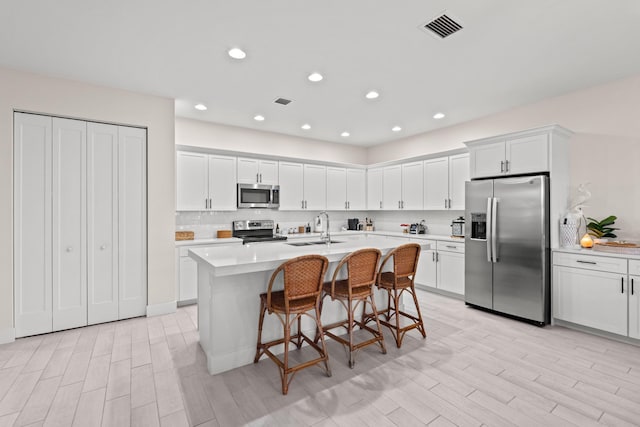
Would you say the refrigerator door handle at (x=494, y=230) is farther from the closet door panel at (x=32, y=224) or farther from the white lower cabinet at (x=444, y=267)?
the closet door panel at (x=32, y=224)

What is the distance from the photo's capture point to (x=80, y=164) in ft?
11.7

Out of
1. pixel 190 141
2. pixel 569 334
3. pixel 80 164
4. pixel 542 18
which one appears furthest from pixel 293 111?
pixel 569 334

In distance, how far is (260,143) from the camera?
5711 millimetres

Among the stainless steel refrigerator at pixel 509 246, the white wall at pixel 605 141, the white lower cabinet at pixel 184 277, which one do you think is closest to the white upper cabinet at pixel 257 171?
the white lower cabinet at pixel 184 277

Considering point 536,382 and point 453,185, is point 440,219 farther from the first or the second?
point 536,382

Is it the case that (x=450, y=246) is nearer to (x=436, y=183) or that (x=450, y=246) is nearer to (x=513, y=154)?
(x=436, y=183)

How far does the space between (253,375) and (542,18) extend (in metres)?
3.63

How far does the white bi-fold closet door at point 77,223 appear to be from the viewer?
3.30m

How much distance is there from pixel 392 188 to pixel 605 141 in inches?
126

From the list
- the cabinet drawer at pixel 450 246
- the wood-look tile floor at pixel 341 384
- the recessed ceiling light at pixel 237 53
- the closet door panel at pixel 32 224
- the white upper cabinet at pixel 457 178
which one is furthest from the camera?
the white upper cabinet at pixel 457 178

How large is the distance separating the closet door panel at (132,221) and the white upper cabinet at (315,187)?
2.87 m

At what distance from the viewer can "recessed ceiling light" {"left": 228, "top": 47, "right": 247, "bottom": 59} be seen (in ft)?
9.28

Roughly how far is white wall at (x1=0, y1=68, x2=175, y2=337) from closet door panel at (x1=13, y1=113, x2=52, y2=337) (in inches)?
2.4

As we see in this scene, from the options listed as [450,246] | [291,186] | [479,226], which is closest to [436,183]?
[450,246]
